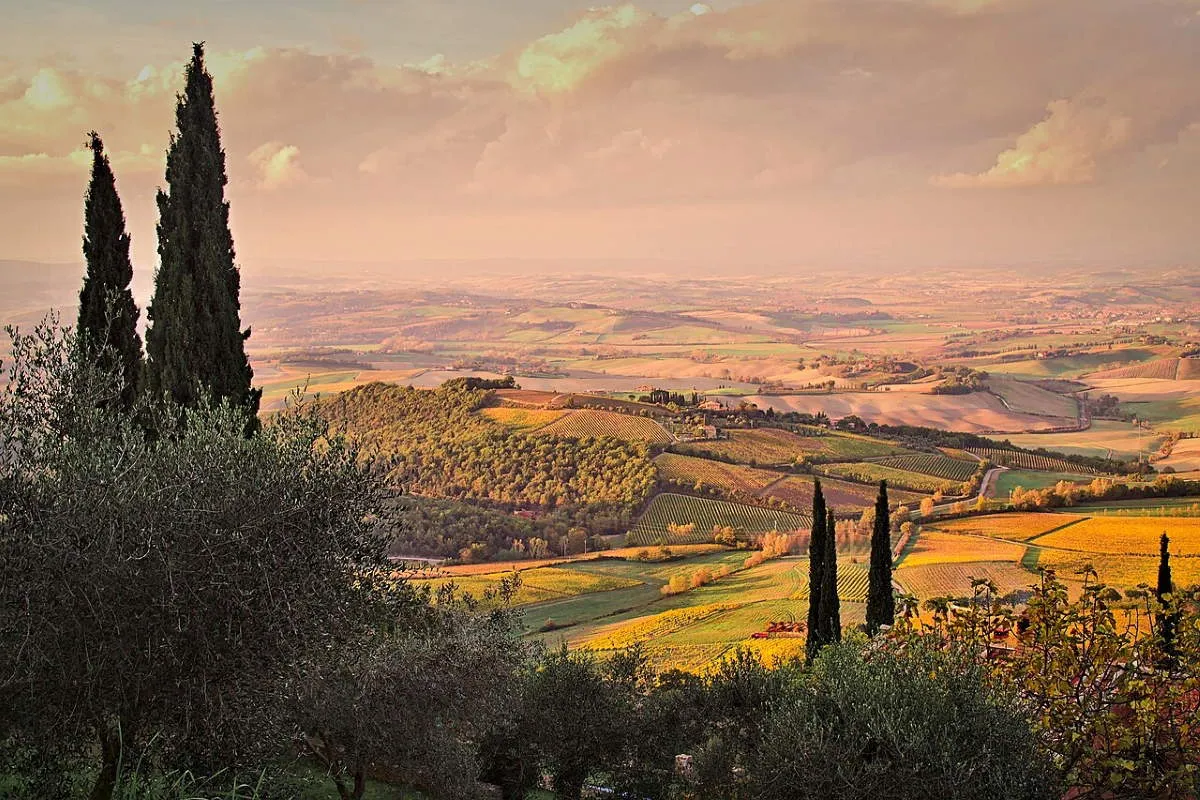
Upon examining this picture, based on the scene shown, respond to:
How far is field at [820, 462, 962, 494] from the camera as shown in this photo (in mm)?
64250

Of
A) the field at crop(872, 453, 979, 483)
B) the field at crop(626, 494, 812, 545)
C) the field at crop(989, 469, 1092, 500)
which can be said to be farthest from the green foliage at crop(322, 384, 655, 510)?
the field at crop(989, 469, 1092, 500)

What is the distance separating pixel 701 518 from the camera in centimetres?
6400

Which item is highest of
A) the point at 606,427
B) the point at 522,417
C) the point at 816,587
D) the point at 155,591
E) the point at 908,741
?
the point at 155,591

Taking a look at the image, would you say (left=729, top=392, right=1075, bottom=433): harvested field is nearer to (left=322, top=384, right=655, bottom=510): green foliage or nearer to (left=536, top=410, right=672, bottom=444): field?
(left=536, top=410, right=672, bottom=444): field

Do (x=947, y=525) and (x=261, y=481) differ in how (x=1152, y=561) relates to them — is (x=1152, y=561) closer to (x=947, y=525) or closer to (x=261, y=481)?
(x=947, y=525)

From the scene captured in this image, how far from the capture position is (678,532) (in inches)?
2432

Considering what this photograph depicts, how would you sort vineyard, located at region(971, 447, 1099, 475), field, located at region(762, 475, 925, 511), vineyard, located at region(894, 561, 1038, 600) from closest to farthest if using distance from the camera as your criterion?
vineyard, located at region(894, 561, 1038, 600)
field, located at region(762, 475, 925, 511)
vineyard, located at region(971, 447, 1099, 475)

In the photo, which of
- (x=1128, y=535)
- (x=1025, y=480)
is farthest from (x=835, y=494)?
(x=1128, y=535)

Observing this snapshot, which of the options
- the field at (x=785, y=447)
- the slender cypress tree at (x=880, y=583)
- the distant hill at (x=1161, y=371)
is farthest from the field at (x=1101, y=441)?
the slender cypress tree at (x=880, y=583)

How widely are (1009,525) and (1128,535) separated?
7.12 m

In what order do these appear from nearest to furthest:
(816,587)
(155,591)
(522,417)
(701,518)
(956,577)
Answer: (155,591) < (816,587) < (956,577) < (701,518) < (522,417)

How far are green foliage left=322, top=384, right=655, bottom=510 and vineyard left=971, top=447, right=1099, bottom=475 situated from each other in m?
29.0

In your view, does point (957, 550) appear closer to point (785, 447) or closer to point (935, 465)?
point (935, 465)

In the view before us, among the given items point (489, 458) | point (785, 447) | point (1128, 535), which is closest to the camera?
point (1128, 535)
